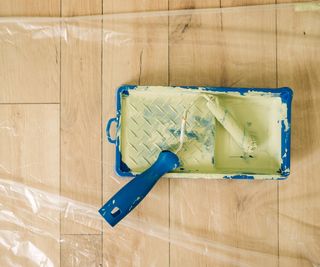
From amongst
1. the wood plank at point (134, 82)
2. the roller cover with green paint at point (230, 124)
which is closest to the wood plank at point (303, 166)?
the roller cover with green paint at point (230, 124)

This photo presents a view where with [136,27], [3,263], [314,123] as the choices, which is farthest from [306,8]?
[3,263]

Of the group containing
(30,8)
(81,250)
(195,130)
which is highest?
(30,8)

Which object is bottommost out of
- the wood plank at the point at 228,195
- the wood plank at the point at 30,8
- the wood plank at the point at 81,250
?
the wood plank at the point at 81,250

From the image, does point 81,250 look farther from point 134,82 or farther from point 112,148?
point 134,82

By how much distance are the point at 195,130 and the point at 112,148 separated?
0.16 metres

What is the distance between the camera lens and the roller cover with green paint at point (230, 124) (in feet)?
2.00

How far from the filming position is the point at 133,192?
57 centimetres

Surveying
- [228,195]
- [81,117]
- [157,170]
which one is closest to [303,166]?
[228,195]

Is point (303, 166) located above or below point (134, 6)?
below

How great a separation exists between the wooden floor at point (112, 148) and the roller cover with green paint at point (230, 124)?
0.07m

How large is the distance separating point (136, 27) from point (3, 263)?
1.73 ft

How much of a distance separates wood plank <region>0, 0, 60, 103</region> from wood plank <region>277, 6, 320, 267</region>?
0.44 metres

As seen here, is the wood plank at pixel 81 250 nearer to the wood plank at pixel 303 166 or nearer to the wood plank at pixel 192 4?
the wood plank at pixel 303 166

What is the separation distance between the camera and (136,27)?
676 mm
